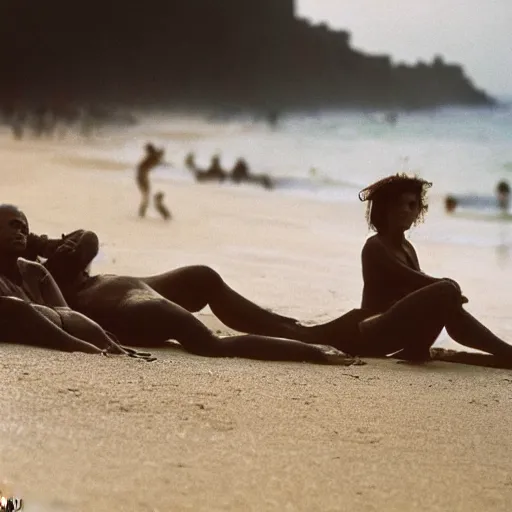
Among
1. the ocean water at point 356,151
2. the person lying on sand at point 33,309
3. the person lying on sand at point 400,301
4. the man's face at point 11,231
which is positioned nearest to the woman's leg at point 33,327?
the person lying on sand at point 33,309

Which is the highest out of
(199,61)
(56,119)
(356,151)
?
(199,61)

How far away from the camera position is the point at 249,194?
4.13 meters

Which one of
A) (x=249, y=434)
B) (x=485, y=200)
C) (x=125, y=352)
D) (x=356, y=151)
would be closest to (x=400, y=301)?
(x=125, y=352)

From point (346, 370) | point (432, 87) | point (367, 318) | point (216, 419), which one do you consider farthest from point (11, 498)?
point (432, 87)

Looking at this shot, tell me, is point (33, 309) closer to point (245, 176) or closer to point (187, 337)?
point (187, 337)

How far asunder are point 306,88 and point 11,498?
2.71m

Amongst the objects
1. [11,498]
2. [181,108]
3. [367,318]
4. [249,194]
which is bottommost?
[11,498]

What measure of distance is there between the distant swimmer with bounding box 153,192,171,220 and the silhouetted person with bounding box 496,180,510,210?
1424mm

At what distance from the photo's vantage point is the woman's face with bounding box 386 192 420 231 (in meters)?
3.11

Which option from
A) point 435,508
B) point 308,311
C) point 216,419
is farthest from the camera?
point 308,311

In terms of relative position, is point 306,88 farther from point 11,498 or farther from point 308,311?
point 11,498

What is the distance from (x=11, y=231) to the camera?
111 inches

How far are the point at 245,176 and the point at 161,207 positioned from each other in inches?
16.1

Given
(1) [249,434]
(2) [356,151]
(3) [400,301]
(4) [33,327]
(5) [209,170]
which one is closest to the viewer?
(1) [249,434]
